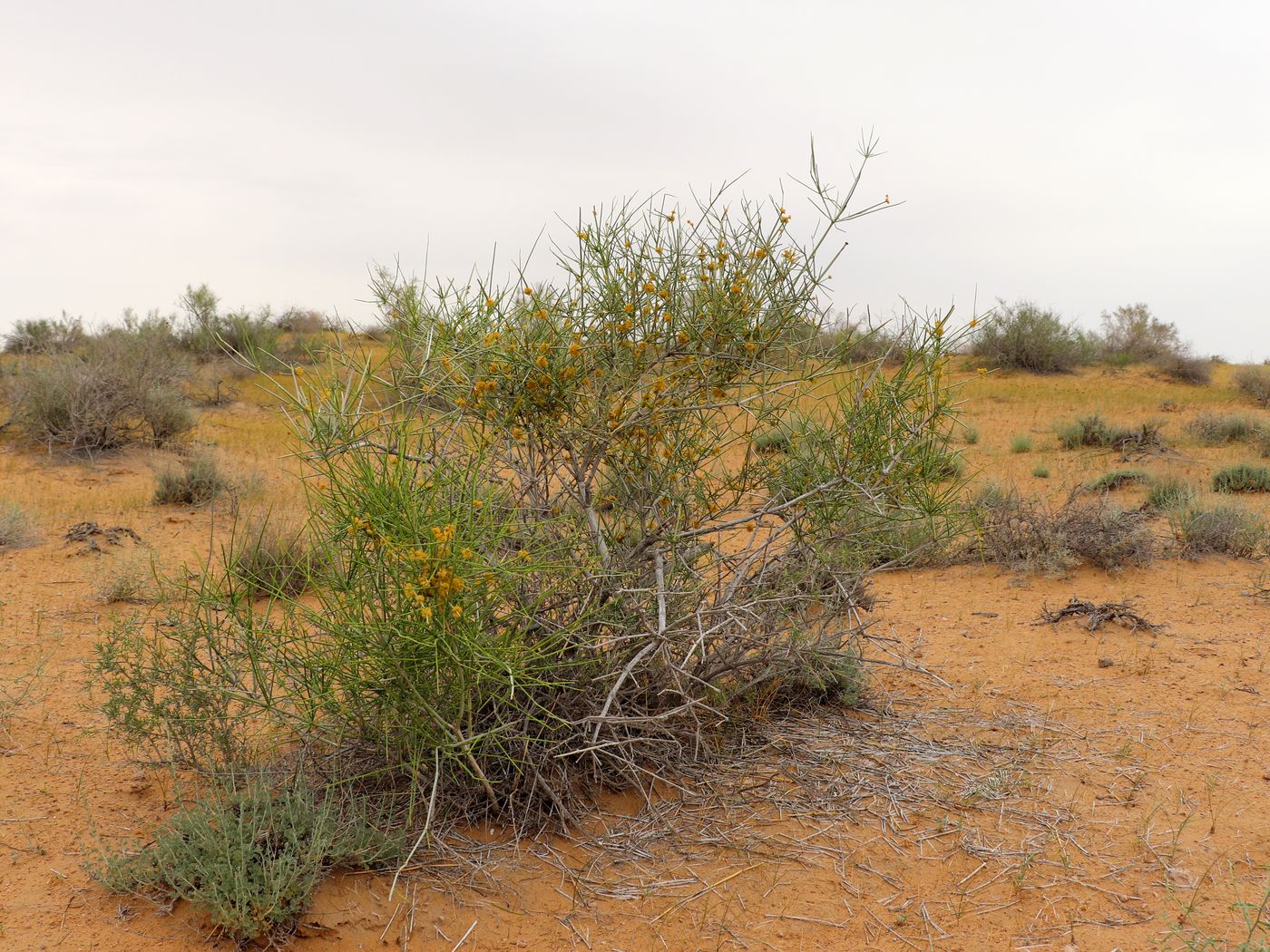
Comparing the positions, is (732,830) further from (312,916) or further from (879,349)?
(879,349)

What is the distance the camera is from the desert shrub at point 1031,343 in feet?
69.8

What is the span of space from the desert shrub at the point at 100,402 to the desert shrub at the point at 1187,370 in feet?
62.1

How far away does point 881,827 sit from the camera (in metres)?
3.62

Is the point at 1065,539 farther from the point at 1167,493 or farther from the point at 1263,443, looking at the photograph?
the point at 1263,443

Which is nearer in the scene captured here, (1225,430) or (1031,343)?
(1225,430)

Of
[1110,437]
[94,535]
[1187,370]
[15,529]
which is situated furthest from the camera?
[1187,370]

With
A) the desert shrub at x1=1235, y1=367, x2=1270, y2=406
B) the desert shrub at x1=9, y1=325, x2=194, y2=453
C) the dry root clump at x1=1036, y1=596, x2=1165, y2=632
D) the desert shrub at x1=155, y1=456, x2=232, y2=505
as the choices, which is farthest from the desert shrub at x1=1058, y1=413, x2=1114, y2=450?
the desert shrub at x1=9, y1=325, x2=194, y2=453

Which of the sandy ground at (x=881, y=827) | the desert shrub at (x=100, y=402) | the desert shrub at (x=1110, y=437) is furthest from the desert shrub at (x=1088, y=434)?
the desert shrub at (x=100, y=402)

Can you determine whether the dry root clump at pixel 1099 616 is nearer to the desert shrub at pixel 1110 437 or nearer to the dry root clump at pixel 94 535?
the desert shrub at pixel 1110 437

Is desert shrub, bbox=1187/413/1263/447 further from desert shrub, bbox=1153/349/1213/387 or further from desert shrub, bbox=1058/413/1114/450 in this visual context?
desert shrub, bbox=1153/349/1213/387

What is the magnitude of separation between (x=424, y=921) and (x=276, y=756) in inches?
47.7

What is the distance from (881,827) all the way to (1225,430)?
465 inches

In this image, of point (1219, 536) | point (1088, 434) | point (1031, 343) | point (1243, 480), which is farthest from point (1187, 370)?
point (1219, 536)

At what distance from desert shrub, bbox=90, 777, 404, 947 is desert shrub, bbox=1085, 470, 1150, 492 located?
29.2 ft
